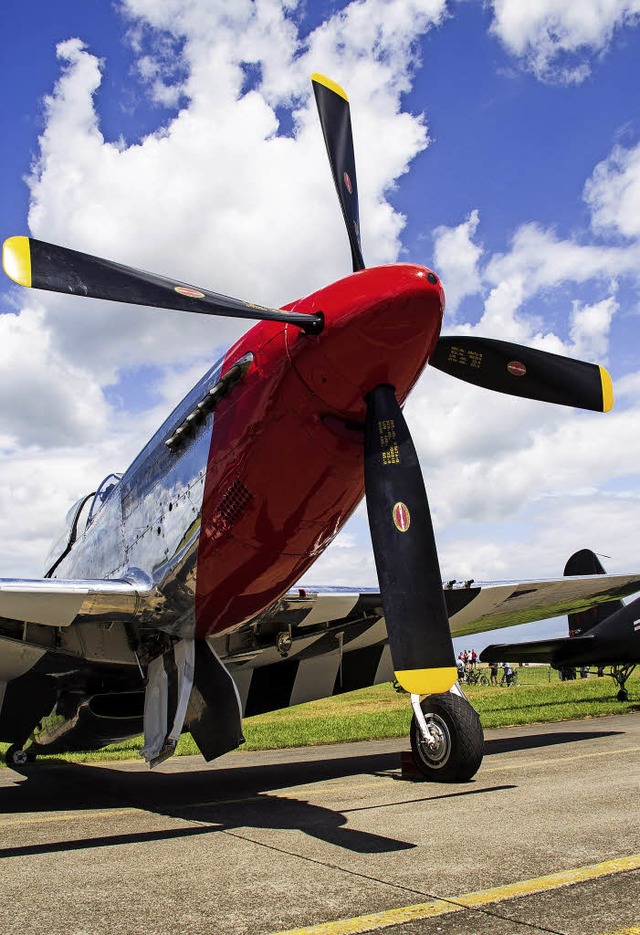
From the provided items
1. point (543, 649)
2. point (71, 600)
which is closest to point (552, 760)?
point (71, 600)

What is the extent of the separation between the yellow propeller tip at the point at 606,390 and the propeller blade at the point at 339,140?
2.39 metres

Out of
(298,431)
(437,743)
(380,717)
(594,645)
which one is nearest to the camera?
(298,431)

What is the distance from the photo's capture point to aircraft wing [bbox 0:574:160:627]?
6.32 metres

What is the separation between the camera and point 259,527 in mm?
5703

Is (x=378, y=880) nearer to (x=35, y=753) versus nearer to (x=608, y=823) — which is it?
(x=608, y=823)

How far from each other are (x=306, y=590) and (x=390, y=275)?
3.83 meters

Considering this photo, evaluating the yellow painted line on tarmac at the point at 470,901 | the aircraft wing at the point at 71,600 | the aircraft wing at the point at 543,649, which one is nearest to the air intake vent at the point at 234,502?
the aircraft wing at the point at 71,600

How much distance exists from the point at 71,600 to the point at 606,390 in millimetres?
4807

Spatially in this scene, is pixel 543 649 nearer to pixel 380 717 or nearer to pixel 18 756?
pixel 380 717

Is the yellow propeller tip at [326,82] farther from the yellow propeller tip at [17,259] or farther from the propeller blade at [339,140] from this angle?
the yellow propeller tip at [17,259]

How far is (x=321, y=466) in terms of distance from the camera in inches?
212

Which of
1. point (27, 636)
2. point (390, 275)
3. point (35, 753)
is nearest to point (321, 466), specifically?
point (390, 275)

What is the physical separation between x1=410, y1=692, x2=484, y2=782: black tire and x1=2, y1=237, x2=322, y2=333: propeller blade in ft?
11.7

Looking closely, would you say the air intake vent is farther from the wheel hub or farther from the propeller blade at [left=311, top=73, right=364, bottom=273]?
the wheel hub
